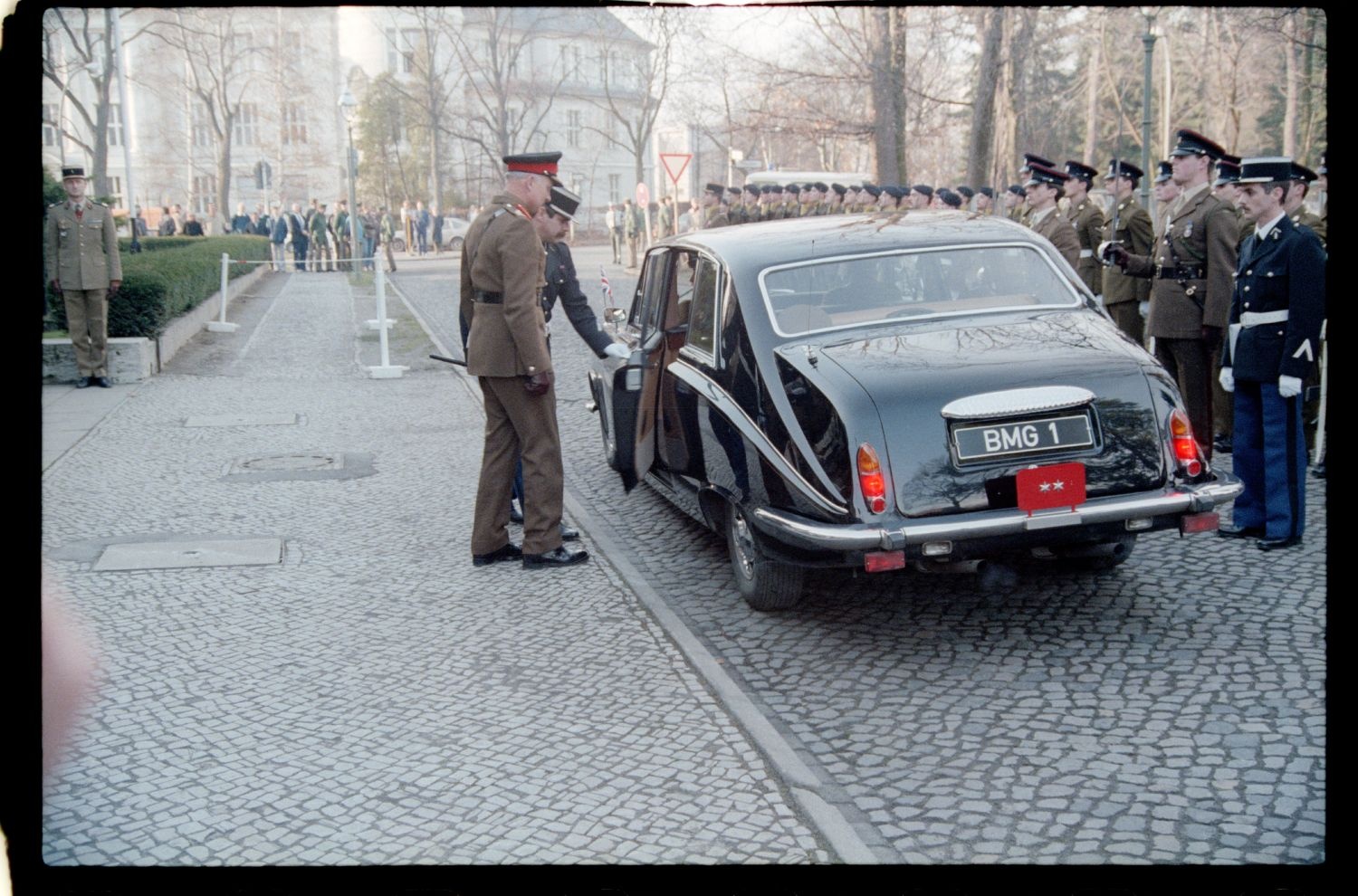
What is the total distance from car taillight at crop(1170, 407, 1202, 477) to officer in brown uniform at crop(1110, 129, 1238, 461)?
311 cm

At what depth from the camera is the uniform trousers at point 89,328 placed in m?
13.3

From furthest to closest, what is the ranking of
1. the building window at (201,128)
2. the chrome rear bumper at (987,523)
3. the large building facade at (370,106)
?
the building window at (201,128) → the large building facade at (370,106) → the chrome rear bumper at (987,523)

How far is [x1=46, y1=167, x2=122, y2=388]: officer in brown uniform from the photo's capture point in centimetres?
1328

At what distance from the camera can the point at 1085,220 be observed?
11.1 meters

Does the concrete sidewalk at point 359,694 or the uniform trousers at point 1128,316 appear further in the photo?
the uniform trousers at point 1128,316

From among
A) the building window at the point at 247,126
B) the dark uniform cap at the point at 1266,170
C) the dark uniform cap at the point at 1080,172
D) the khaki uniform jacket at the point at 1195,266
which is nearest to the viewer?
the dark uniform cap at the point at 1266,170

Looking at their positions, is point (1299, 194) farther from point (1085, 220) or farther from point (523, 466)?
point (523, 466)

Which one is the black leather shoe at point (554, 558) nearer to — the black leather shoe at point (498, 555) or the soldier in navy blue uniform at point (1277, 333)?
the black leather shoe at point (498, 555)

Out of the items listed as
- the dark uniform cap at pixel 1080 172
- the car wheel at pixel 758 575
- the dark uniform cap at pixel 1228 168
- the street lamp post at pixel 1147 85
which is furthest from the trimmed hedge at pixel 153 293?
the street lamp post at pixel 1147 85

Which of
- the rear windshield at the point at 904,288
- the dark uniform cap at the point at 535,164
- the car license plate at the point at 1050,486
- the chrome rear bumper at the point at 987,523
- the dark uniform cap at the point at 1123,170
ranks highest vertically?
the dark uniform cap at the point at 1123,170

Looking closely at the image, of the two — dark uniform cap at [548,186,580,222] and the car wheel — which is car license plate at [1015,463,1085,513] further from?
dark uniform cap at [548,186,580,222]

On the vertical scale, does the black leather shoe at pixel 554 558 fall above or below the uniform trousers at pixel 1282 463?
below

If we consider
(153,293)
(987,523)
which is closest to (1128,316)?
(987,523)
